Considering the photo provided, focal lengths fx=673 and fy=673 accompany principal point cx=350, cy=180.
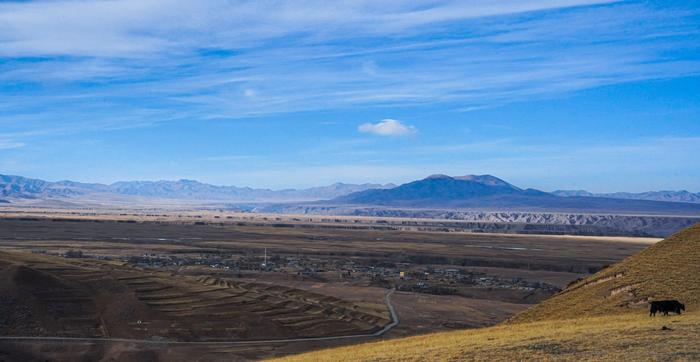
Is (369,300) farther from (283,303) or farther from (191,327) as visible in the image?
(191,327)

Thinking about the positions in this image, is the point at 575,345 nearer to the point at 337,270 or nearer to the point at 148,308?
the point at 148,308

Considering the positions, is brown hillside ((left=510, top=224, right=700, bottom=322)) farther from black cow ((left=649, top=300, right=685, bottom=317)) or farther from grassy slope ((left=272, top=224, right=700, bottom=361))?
black cow ((left=649, top=300, right=685, bottom=317))

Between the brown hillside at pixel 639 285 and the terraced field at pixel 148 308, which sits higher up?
the brown hillside at pixel 639 285

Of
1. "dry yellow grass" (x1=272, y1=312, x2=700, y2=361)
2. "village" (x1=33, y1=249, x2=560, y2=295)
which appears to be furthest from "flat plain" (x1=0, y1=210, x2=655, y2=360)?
"dry yellow grass" (x1=272, y1=312, x2=700, y2=361)

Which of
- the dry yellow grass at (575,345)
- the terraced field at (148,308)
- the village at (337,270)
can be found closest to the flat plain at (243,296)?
the terraced field at (148,308)

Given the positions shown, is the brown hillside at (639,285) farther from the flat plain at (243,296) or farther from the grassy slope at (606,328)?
the flat plain at (243,296)

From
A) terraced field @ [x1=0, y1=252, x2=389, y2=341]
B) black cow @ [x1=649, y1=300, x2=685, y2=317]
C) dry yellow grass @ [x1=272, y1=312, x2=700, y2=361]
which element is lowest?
terraced field @ [x1=0, y1=252, x2=389, y2=341]

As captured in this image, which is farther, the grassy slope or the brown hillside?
the brown hillside
